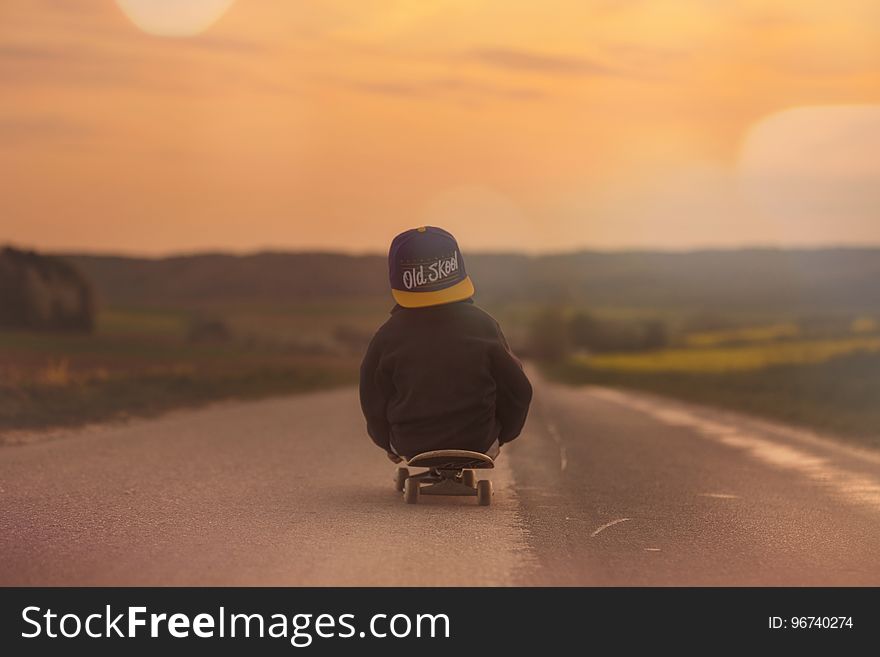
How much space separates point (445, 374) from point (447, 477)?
1009 millimetres

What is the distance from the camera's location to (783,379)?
1521 inches

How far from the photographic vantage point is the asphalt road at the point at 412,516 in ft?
23.4

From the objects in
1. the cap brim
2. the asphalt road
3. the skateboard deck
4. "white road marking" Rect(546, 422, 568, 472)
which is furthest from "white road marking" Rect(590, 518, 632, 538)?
"white road marking" Rect(546, 422, 568, 472)

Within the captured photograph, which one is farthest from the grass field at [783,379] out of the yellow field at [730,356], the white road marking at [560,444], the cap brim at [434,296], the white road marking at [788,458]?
the cap brim at [434,296]

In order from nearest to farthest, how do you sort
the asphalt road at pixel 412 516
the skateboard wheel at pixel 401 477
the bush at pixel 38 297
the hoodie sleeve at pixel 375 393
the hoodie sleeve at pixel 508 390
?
1. the asphalt road at pixel 412 516
2. the hoodie sleeve at pixel 508 390
3. the hoodie sleeve at pixel 375 393
4. the skateboard wheel at pixel 401 477
5. the bush at pixel 38 297

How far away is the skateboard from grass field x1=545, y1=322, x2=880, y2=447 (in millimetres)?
10920

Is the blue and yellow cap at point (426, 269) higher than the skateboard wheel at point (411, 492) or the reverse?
higher

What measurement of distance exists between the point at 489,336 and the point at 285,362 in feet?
131

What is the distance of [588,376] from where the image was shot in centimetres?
6894

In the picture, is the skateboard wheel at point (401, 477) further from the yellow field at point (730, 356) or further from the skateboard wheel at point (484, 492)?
the yellow field at point (730, 356)

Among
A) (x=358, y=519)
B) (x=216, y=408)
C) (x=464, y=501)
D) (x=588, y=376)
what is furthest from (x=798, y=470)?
(x=588, y=376)

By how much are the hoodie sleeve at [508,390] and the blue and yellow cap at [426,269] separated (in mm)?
490

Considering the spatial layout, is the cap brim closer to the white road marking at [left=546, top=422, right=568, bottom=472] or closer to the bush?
the white road marking at [left=546, top=422, right=568, bottom=472]
